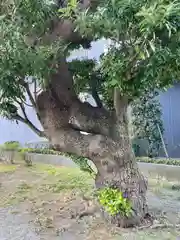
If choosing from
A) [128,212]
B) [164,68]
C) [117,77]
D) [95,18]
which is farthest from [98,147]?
[95,18]

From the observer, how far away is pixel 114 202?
164 inches

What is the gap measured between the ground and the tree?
0.98 ft

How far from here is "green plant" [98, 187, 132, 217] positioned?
415cm

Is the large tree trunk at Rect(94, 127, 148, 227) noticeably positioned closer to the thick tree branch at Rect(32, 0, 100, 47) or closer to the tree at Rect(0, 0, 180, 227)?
the tree at Rect(0, 0, 180, 227)

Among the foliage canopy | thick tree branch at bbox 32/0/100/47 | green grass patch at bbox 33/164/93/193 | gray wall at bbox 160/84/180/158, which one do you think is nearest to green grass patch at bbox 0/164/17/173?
green grass patch at bbox 33/164/93/193

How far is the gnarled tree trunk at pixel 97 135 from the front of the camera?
4.31 meters

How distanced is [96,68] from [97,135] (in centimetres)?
107

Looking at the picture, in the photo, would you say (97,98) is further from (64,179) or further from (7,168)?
(7,168)

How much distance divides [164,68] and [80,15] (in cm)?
86

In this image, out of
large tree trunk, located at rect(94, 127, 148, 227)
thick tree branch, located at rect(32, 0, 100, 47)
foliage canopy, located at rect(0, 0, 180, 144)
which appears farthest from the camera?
large tree trunk, located at rect(94, 127, 148, 227)

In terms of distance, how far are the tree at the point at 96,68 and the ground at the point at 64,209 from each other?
0.30m

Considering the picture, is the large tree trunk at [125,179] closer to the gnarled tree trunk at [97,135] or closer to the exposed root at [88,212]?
the gnarled tree trunk at [97,135]

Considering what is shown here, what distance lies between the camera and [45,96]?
14.7ft

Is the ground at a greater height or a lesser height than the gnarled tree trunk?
lesser
